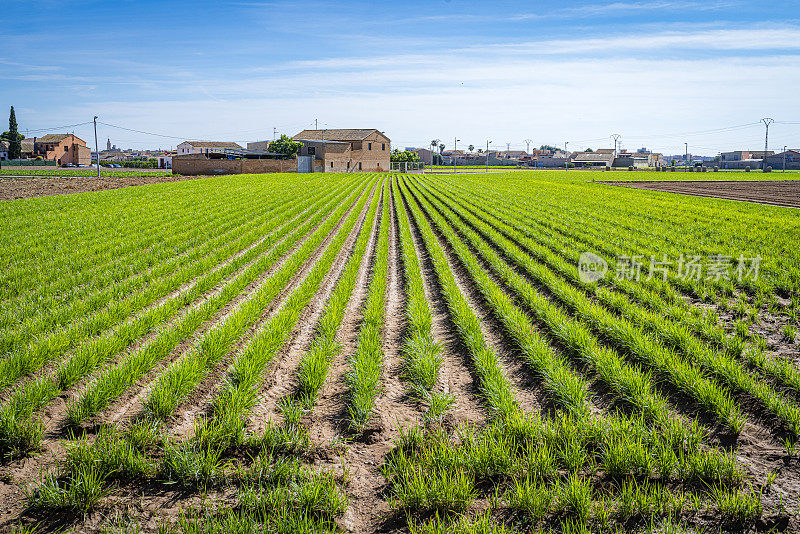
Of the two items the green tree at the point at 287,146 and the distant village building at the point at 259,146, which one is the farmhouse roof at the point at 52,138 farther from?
the green tree at the point at 287,146

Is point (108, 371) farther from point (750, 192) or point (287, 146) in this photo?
point (287, 146)

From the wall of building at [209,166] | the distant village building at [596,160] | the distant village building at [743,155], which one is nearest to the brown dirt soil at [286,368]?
the wall of building at [209,166]

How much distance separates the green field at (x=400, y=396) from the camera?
10.7 ft

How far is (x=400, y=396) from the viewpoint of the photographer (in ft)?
16.3

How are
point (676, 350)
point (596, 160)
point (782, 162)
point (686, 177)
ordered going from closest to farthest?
point (676, 350) → point (686, 177) → point (782, 162) → point (596, 160)

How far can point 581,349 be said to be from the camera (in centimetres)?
575

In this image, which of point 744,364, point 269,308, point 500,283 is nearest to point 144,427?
point 269,308

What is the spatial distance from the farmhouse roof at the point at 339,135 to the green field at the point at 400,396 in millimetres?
78581

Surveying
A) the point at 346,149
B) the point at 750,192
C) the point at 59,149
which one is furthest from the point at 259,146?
the point at 750,192

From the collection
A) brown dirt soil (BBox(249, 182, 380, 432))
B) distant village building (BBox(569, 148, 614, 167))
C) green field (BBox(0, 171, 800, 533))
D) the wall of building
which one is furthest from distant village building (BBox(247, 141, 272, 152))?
brown dirt soil (BBox(249, 182, 380, 432))

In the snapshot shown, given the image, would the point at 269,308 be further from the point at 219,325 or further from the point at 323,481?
the point at 323,481

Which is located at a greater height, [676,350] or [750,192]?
[750,192]

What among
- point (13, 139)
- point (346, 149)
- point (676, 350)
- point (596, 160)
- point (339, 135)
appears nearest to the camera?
point (676, 350)

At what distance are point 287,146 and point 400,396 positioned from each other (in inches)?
3453
